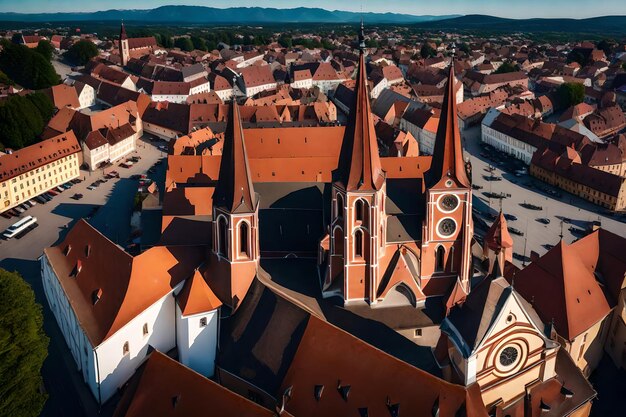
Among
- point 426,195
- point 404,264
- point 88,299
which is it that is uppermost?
point 426,195

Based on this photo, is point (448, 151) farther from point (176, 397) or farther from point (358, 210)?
point (176, 397)

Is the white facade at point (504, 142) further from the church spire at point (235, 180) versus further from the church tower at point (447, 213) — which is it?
the church spire at point (235, 180)

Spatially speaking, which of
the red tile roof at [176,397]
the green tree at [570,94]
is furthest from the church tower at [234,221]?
the green tree at [570,94]

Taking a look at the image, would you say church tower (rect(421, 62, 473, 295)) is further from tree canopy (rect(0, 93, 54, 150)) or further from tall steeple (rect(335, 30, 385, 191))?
tree canopy (rect(0, 93, 54, 150))

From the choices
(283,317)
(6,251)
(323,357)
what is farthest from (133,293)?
(6,251)

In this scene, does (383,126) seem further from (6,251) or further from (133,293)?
(133,293)

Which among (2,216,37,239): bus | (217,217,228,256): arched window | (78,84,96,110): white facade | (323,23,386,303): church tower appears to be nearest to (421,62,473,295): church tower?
(323,23,386,303): church tower
